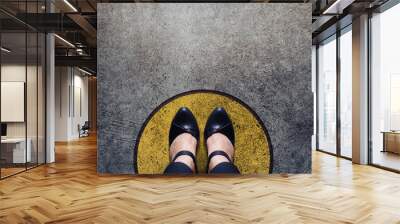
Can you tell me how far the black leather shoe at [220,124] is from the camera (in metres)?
4.46

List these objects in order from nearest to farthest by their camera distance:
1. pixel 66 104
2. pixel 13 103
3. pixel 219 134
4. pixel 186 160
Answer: pixel 186 160
pixel 219 134
pixel 13 103
pixel 66 104

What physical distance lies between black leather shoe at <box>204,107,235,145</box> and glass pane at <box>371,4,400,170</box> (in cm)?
252

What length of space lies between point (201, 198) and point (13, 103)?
3340 millimetres

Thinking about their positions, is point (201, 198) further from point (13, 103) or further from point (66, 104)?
point (66, 104)

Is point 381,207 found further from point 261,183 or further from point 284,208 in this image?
point 261,183

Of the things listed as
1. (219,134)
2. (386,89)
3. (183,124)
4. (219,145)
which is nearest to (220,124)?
(219,134)

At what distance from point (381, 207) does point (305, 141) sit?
1543 mm

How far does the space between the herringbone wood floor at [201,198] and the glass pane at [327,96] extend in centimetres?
257

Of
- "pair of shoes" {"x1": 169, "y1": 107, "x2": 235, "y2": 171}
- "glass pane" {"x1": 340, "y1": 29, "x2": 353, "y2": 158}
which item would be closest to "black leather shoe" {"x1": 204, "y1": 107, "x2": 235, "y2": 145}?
"pair of shoes" {"x1": 169, "y1": 107, "x2": 235, "y2": 171}

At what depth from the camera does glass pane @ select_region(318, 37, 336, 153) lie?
7.36 m

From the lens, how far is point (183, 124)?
4492 mm

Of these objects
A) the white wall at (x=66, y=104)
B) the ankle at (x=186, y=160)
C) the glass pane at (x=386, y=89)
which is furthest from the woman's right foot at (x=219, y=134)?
the white wall at (x=66, y=104)

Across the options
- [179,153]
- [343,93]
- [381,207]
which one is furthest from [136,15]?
[343,93]

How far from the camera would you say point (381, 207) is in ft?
10.0
